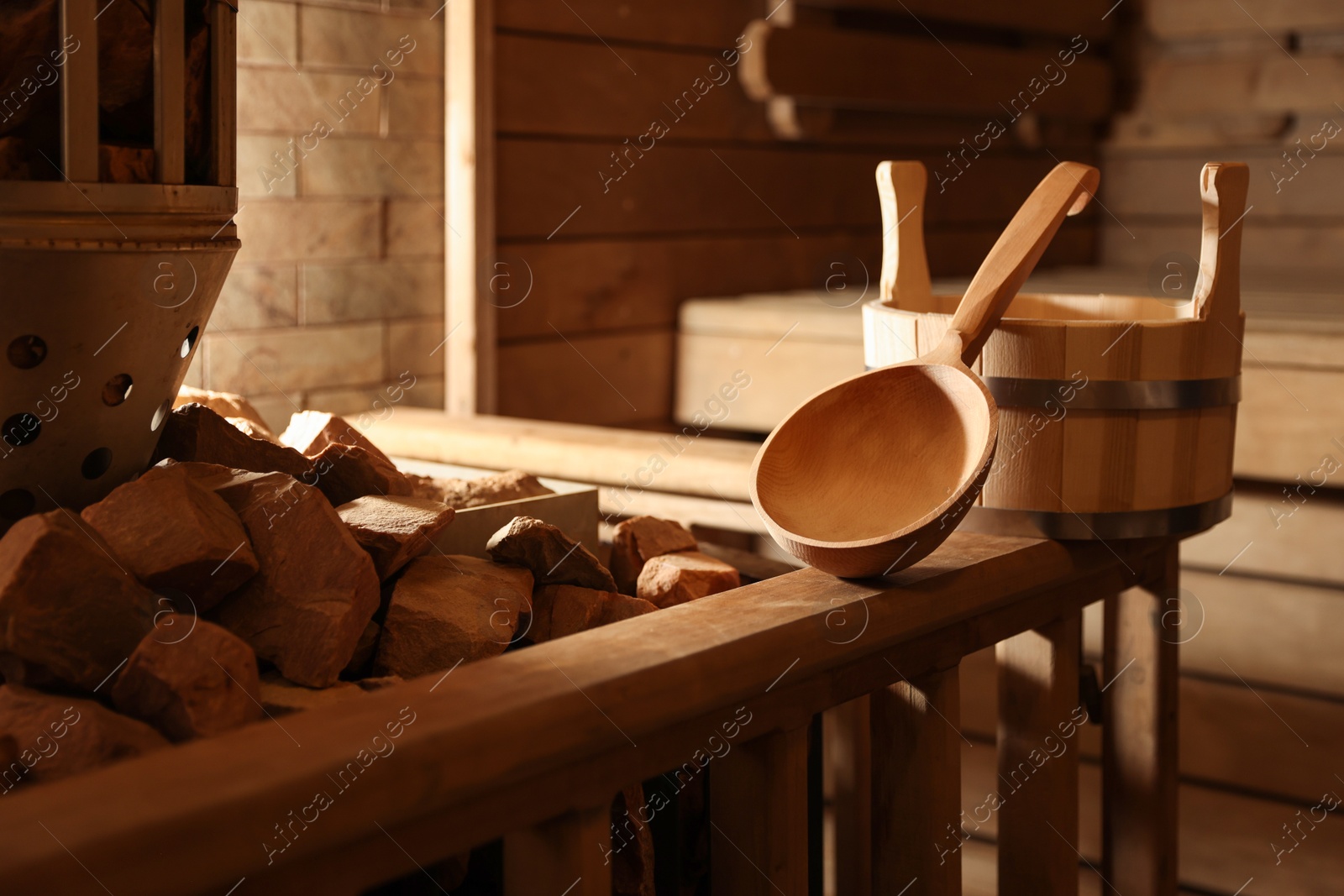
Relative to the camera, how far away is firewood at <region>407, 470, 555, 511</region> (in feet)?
4.37

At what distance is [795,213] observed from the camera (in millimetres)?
2938

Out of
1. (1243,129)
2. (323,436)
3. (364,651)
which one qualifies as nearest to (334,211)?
(323,436)

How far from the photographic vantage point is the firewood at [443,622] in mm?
985

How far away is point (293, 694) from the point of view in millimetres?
885

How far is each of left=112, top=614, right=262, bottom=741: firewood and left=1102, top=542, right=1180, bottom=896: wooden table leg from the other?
0.96 m

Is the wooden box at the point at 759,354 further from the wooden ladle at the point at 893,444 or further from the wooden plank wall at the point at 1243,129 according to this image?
the wooden plank wall at the point at 1243,129

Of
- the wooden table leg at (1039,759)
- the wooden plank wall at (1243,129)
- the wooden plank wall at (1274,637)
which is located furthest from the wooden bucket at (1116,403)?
the wooden plank wall at (1243,129)

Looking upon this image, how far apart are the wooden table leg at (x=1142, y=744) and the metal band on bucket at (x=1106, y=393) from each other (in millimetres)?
340

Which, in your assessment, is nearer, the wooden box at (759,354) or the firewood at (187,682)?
the firewood at (187,682)

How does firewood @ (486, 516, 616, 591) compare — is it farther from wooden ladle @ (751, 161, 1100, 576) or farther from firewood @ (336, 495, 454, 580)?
wooden ladle @ (751, 161, 1100, 576)

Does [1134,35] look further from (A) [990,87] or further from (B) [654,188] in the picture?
(B) [654,188]

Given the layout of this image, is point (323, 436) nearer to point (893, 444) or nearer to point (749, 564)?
point (749, 564)

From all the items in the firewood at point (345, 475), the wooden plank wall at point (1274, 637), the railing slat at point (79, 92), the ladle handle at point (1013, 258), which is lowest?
the wooden plank wall at point (1274, 637)

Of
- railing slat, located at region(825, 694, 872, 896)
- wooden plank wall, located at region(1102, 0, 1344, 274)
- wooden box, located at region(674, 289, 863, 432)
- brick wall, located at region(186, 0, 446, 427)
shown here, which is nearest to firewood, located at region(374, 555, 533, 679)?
railing slat, located at region(825, 694, 872, 896)
